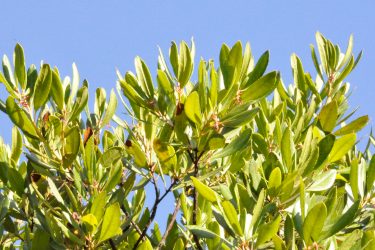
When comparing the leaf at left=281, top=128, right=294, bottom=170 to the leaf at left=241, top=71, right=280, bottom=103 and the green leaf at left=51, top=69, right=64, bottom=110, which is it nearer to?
the leaf at left=241, top=71, right=280, bottom=103

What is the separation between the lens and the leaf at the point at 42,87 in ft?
10.5

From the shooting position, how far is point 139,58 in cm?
340

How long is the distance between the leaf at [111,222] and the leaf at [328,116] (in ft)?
3.41

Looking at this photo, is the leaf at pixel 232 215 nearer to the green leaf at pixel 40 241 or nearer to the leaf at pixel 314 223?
the leaf at pixel 314 223

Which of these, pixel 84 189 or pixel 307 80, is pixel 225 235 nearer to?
pixel 84 189

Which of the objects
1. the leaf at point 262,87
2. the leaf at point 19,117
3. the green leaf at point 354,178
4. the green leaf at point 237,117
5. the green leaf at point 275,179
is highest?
the leaf at point 262,87

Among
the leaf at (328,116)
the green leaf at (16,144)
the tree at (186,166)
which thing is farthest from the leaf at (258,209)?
the green leaf at (16,144)

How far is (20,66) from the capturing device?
3225 mm

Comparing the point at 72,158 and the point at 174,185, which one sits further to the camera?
the point at 174,185

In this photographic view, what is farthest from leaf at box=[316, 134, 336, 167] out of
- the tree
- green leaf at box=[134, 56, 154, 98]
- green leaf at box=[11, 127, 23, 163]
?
green leaf at box=[11, 127, 23, 163]

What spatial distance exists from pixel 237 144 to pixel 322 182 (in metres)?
0.37

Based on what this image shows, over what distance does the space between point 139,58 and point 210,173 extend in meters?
0.59

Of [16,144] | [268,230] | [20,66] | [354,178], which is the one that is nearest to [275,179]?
[268,230]

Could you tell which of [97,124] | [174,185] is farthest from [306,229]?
[97,124]
